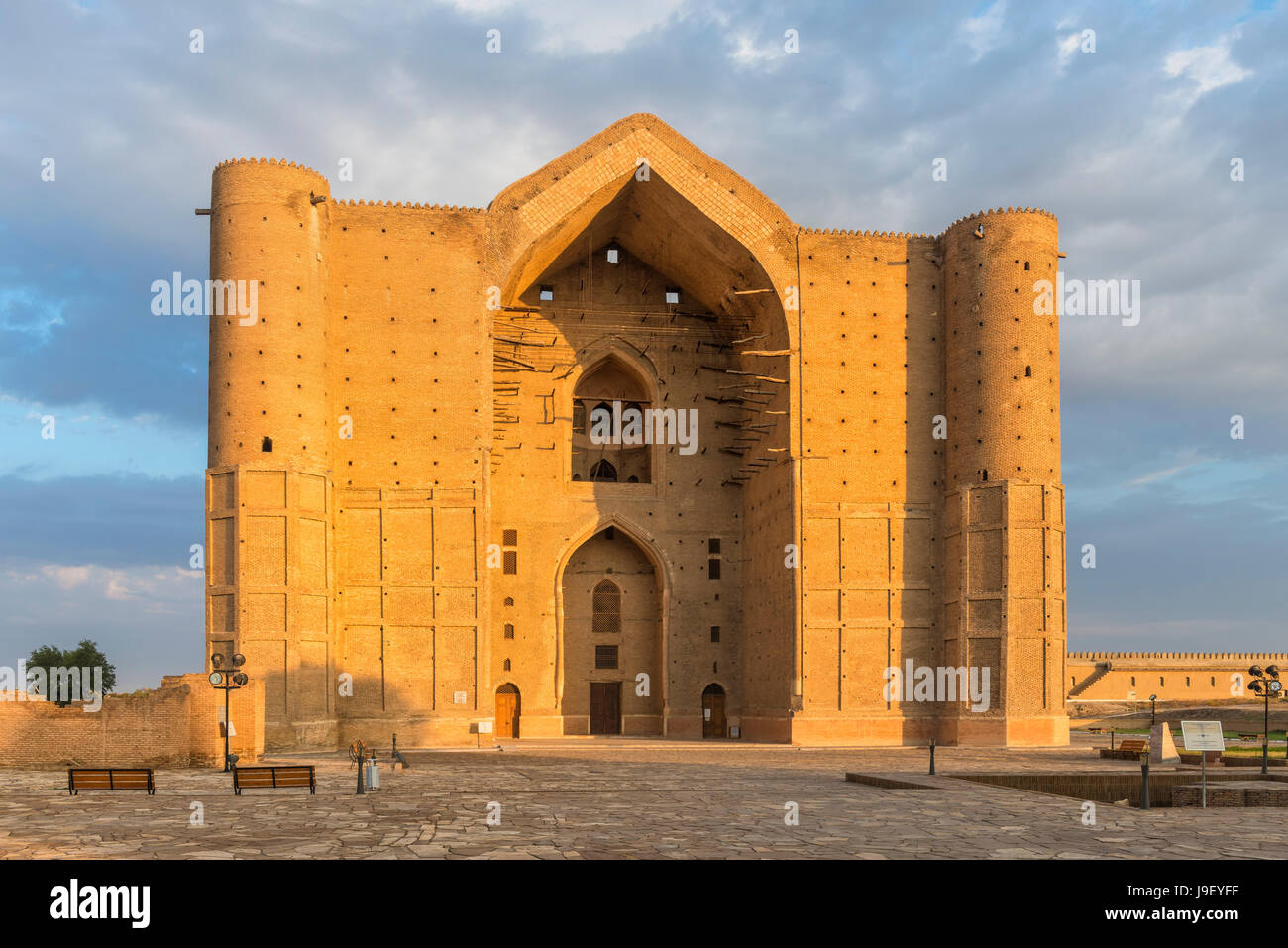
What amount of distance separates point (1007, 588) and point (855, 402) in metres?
6.85

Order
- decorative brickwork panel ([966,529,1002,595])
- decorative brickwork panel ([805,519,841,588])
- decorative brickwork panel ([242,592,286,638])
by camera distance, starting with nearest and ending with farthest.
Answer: decorative brickwork panel ([242,592,286,638]) < decorative brickwork panel ([966,529,1002,595]) < decorative brickwork panel ([805,519,841,588])

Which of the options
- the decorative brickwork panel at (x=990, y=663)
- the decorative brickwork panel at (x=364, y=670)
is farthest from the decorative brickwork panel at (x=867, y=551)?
the decorative brickwork panel at (x=364, y=670)

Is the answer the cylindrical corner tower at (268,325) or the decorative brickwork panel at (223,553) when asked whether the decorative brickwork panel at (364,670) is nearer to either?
the decorative brickwork panel at (223,553)

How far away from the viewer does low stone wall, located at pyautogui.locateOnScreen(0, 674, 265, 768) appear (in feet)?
76.4

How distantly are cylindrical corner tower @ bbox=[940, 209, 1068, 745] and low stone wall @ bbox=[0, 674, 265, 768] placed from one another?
2117 centimetres

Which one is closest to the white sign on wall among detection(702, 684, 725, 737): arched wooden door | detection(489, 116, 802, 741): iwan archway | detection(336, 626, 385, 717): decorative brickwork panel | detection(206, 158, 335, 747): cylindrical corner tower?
detection(489, 116, 802, 741): iwan archway

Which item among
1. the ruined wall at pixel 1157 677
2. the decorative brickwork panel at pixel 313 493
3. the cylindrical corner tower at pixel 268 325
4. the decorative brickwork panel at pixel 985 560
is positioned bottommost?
the ruined wall at pixel 1157 677

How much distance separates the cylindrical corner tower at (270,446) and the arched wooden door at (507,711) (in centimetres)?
726

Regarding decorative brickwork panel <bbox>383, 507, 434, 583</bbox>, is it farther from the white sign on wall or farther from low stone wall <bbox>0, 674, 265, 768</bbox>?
the white sign on wall

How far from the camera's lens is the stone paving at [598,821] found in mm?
11656

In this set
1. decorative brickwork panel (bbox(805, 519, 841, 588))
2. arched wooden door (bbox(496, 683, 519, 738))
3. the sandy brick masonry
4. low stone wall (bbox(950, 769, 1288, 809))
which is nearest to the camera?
low stone wall (bbox(950, 769, 1288, 809))

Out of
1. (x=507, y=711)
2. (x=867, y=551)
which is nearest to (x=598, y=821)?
(x=867, y=551)

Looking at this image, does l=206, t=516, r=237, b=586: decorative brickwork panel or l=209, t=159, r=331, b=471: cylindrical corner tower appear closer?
l=206, t=516, r=237, b=586: decorative brickwork panel
